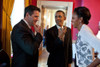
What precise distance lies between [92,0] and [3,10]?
3.20 m

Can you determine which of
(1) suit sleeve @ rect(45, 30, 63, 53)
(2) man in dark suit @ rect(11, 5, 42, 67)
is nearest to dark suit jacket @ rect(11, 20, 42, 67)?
(2) man in dark suit @ rect(11, 5, 42, 67)

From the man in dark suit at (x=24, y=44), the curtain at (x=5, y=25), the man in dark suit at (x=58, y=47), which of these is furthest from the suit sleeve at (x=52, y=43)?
the curtain at (x=5, y=25)

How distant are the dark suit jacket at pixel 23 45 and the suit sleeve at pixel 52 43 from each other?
40 centimetres

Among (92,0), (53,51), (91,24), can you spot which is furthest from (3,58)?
(92,0)

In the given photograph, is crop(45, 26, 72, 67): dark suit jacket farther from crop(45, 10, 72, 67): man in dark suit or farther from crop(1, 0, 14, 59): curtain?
crop(1, 0, 14, 59): curtain

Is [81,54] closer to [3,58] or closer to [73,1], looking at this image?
[3,58]

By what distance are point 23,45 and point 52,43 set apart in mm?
600

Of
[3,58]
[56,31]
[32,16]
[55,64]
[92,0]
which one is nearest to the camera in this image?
[32,16]

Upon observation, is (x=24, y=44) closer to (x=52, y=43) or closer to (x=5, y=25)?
(x=52, y=43)

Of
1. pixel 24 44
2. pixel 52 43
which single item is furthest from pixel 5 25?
pixel 24 44

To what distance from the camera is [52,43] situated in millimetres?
1688

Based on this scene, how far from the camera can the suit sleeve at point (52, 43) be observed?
5.29 ft

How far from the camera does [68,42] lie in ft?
5.89

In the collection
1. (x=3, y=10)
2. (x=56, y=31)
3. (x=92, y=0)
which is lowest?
(x=56, y=31)
